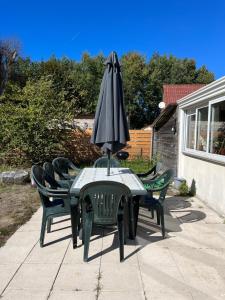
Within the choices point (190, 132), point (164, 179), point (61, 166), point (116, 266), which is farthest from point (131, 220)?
point (190, 132)

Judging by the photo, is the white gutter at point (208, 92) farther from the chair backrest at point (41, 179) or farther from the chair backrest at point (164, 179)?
the chair backrest at point (41, 179)

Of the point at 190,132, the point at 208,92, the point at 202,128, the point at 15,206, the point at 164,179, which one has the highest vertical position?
the point at 208,92

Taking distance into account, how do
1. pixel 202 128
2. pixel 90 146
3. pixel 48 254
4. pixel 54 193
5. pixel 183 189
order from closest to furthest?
pixel 48 254
pixel 54 193
pixel 202 128
pixel 183 189
pixel 90 146

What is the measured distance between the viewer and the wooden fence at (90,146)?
13.5 metres

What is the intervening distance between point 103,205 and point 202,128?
429 centimetres

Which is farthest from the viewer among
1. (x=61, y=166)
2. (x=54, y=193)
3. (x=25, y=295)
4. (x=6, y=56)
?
(x=6, y=56)

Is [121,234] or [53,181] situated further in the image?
[53,181]

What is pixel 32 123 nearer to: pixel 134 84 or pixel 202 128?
pixel 202 128

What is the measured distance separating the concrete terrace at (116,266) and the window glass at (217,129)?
5.61ft

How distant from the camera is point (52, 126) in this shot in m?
11.5

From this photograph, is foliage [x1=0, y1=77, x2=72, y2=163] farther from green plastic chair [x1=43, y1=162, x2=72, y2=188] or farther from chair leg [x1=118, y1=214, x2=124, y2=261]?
chair leg [x1=118, y1=214, x2=124, y2=261]

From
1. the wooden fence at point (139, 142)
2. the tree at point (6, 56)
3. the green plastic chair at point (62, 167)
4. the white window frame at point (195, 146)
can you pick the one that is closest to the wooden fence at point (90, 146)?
the wooden fence at point (139, 142)

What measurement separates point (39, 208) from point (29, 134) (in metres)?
5.61

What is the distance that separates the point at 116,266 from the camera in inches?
128
